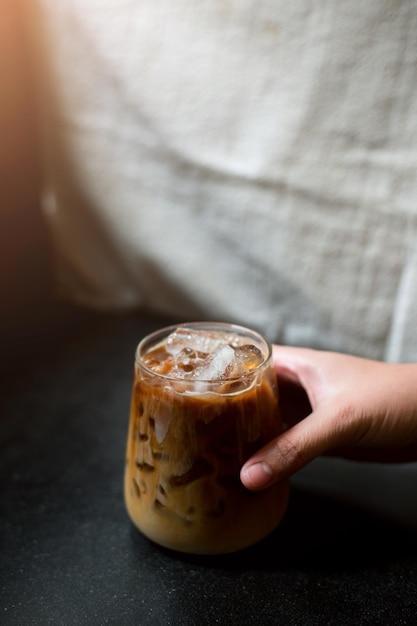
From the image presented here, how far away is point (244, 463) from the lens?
66 cm

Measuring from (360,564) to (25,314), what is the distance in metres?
0.72

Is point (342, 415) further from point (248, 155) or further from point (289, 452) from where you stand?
point (248, 155)

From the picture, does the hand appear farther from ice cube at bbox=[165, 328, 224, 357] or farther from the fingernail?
ice cube at bbox=[165, 328, 224, 357]

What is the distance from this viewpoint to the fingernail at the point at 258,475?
0.64 m

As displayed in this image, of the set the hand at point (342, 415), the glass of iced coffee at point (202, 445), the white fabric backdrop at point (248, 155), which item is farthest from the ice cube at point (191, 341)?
the white fabric backdrop at point (248, 155)

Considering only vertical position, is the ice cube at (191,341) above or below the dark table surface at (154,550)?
above

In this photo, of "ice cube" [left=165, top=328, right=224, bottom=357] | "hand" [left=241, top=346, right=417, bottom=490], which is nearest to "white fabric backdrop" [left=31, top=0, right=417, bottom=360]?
"hand" [left=241, top=346, right=417, bottom=490]

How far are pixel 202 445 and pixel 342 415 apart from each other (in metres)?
0.15

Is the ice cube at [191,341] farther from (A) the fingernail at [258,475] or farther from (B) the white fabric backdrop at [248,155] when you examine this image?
(B) the white fabric backdrop at [248,155]

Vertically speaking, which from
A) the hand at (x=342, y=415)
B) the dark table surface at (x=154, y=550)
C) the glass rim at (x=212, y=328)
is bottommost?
the dark table surface at (x=154, y=550)

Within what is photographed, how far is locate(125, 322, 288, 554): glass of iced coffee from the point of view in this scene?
0.65m

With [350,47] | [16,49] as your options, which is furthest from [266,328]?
[16,49]

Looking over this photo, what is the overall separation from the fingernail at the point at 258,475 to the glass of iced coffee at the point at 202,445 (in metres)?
0.02

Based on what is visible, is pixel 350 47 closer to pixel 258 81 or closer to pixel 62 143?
pixel 258 81
